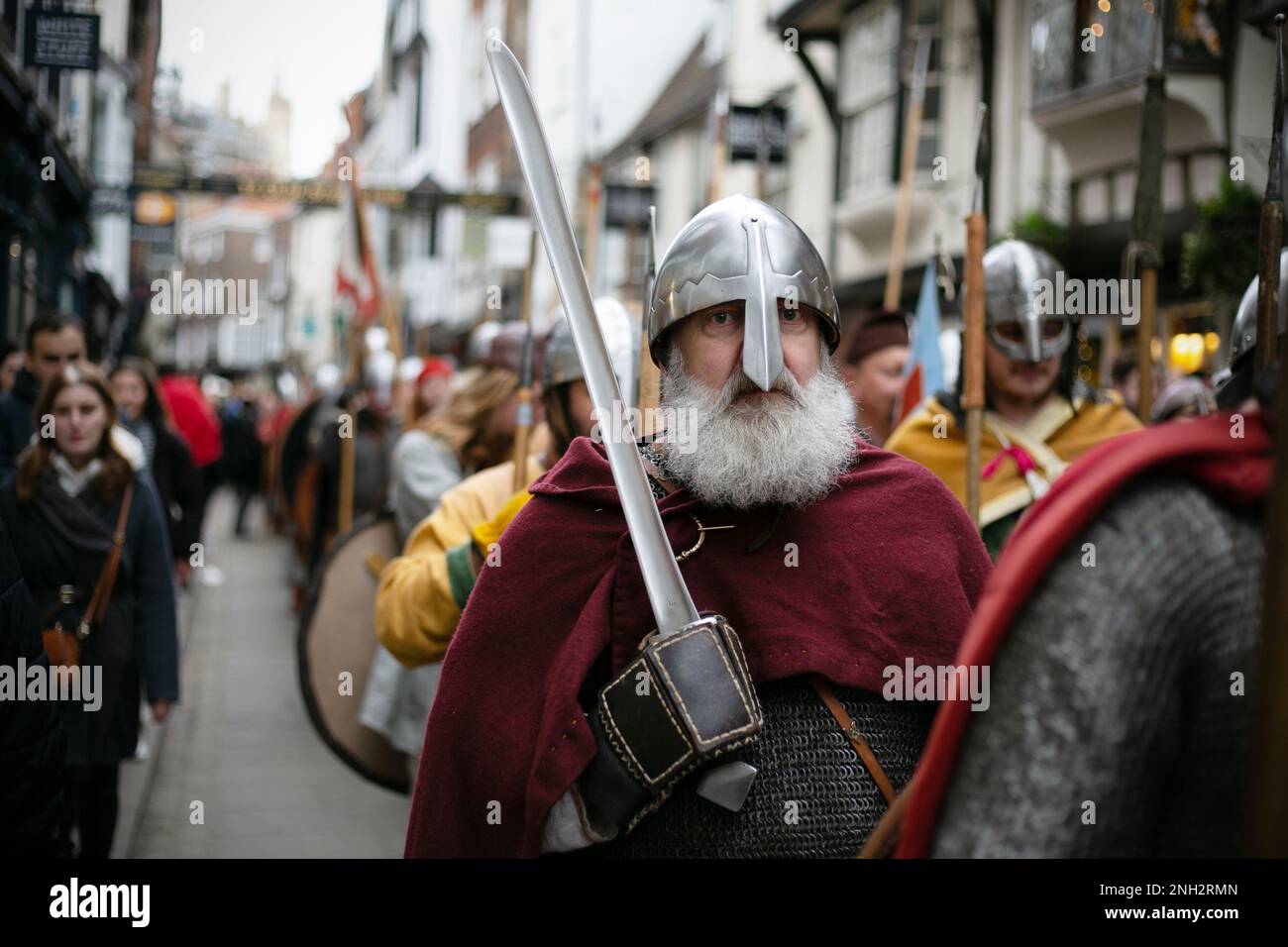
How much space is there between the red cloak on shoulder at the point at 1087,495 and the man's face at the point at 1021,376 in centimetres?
285

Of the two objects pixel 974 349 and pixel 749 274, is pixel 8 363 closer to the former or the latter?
pixel 974 349

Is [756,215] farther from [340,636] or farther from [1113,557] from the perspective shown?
[340,636]

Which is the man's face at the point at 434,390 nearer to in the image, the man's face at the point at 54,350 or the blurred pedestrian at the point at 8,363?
the blurred pedestrian at the point at 8,363

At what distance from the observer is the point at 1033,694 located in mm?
1407

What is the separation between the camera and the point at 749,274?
2.44 meters

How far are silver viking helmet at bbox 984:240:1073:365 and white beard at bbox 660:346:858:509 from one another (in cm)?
183

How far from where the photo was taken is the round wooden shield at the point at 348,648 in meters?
4.89

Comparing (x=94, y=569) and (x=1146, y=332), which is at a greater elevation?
(x=1146, y=332)

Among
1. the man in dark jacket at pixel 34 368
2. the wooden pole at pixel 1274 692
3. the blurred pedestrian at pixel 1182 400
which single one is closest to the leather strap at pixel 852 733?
the wooden pole at pixel 1274 692

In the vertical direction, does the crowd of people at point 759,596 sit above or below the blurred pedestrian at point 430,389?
below

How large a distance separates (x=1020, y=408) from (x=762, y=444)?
2.14 meters

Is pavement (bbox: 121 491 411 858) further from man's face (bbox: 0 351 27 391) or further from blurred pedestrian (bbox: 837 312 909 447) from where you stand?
blurred pedestrian (bbox: 837 312 909 447)

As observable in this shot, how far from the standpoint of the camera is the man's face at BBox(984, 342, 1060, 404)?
4.27m

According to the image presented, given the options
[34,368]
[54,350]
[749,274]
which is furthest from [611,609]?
[34,368]
